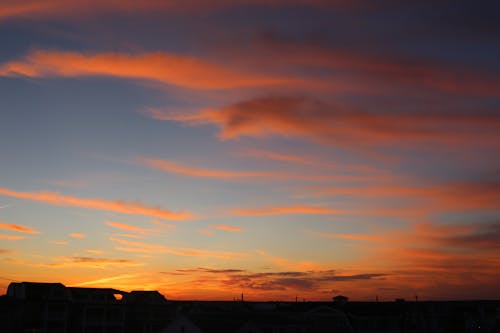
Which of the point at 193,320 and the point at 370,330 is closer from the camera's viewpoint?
the point at 193,320

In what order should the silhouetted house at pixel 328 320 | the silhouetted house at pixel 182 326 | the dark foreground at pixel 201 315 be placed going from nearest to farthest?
the silhouetted house at pixel 182 326 → the dark foreground at pixel 201 315 → the silhouetted house at pixel 328 320

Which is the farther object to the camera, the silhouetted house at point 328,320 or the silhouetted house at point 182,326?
the silhouetted house at point 328,320

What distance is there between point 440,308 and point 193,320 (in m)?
48.4

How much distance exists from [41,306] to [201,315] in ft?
111

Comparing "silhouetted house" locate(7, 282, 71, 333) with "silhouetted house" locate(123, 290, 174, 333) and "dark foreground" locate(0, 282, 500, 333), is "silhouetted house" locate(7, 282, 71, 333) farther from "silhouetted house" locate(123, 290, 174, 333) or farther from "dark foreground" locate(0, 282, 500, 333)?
"silhouetted house" locate(123, 290, 174, 333)

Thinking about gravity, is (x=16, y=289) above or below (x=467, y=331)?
above

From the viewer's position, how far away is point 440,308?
99.2m

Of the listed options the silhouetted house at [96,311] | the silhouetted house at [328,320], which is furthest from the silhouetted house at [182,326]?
the silhouetted house at [96,311]

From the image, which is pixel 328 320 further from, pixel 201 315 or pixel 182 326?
pixel 182 326

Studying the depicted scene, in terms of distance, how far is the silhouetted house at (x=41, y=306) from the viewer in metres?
93.7

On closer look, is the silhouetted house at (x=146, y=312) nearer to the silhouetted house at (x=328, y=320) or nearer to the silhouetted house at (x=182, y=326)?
the silhouetted house at (x=182, y=326)

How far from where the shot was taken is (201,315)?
78.2 metres

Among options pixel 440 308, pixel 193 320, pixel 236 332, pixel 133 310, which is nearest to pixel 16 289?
pixel 133 310

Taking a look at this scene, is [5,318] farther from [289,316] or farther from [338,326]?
[338,326]
